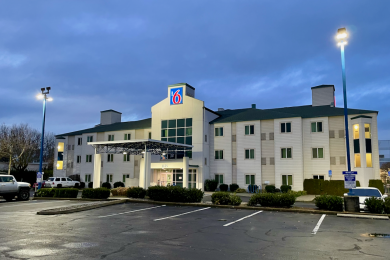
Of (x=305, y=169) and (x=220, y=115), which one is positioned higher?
(x=220, y=115)

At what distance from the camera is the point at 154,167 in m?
37.1

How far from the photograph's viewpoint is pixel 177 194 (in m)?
20.6

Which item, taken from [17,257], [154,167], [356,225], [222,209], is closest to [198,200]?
[222,209]

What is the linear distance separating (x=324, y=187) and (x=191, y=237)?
2635cm

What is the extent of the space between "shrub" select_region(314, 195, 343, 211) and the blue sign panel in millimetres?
26330

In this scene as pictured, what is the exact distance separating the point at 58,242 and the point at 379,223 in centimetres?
1209

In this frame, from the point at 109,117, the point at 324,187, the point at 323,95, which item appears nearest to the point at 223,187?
the point at 324,187

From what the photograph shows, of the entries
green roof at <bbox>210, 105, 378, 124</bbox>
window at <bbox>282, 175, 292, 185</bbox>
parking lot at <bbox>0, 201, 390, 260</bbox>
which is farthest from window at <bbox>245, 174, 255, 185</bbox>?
parking lot at <bbox>0, 201, 390, 260</bbox>

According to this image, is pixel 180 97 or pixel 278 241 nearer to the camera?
pixel 278 241

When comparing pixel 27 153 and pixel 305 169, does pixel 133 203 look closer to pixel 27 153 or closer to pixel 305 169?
pixel 305 169

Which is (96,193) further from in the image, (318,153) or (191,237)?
(318,153)

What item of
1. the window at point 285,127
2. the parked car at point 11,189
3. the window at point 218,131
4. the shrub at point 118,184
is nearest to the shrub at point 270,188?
the window at point 285,127

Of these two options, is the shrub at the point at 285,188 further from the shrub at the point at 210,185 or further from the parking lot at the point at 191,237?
the parking lot at the point at 191,237

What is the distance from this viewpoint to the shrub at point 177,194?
2059 centimetres
